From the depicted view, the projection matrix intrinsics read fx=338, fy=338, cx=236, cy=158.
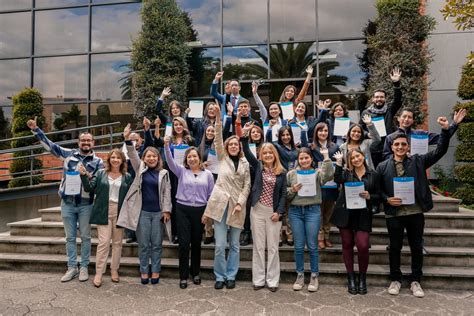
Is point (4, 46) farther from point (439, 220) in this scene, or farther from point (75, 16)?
point (439, 220)

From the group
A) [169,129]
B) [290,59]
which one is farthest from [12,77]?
[169,129]

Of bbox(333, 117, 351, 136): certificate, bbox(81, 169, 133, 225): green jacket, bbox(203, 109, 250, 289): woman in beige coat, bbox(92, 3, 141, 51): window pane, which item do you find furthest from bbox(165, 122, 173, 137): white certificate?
bbox(92, 3, 141, 51): window pane

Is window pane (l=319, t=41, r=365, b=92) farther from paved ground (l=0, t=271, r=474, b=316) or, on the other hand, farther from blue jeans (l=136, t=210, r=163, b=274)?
blue jeans (l=136, t=210, r=163, b=274)

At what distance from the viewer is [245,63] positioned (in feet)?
37.3

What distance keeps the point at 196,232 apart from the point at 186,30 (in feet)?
26.6

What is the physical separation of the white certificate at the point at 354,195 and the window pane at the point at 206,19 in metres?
8.74

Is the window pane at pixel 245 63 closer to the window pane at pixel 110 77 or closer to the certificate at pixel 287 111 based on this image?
the window pane at pixel 110 77

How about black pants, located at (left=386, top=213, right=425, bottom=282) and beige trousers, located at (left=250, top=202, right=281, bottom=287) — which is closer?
black pants, located at (left=386, top=213, right=425, bottom=282)

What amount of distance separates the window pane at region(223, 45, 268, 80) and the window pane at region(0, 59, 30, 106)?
781 centimetres

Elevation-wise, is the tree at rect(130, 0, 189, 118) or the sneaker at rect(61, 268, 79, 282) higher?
the tree at rect(130, 0, 189, 118)

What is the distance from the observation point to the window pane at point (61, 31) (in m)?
12.8

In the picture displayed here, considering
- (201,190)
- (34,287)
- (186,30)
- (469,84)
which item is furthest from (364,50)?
(34,287)

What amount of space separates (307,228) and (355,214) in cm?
63

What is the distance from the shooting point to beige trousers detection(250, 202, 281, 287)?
445 centimetres
